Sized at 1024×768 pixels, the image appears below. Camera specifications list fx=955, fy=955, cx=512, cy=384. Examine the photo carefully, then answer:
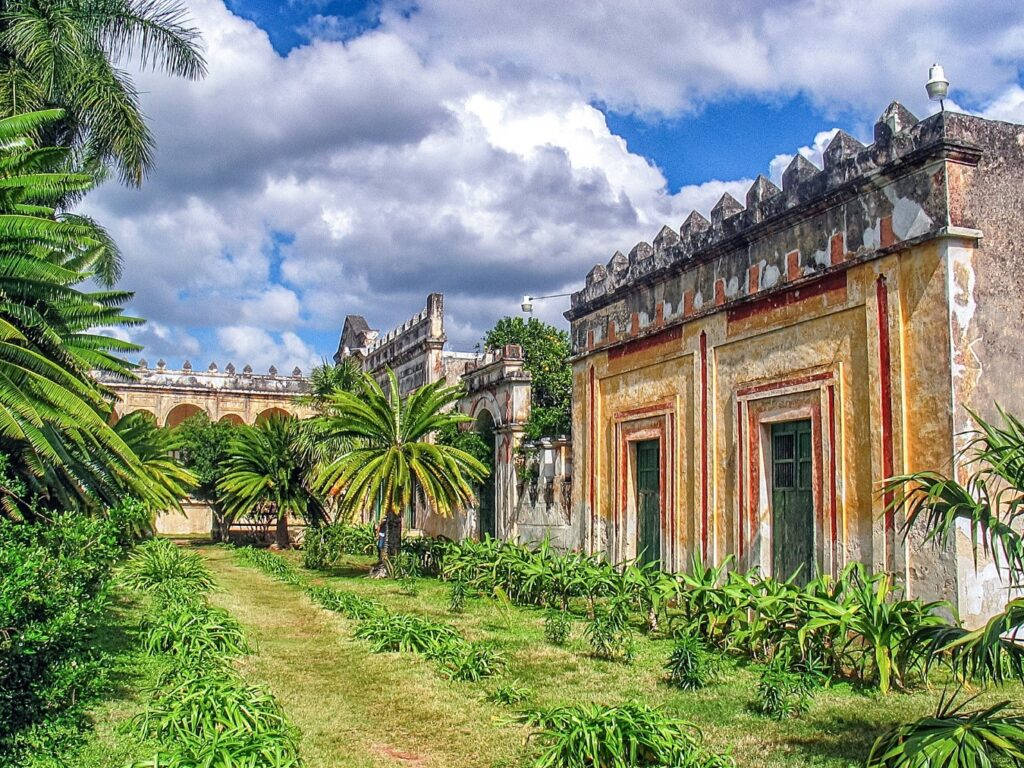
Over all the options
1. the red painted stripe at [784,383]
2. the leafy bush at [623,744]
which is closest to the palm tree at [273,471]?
the red painted stripe at [784,383]

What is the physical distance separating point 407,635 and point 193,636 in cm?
227

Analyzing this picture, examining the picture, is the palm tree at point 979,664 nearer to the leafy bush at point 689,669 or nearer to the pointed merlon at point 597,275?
the leafy bush at point 689,669

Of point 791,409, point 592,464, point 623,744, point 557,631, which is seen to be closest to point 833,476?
point 791,409

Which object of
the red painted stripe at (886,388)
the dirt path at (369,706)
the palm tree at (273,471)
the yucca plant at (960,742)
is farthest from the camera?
the palm tree at (273,471)

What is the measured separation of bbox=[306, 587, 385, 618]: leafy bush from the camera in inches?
514

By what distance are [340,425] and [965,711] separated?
13.3 m

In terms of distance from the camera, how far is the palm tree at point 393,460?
57.8ft

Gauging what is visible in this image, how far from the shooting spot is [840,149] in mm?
10695

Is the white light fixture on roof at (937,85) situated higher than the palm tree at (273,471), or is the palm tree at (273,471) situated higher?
the white light fixture on roof at (937,85)

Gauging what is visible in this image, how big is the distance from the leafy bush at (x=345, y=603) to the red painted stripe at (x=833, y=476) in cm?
597

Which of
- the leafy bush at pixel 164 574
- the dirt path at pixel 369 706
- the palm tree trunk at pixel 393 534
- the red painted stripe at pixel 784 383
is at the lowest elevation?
the dirt path at pixel 369 706

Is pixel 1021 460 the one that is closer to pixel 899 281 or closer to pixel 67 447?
pixel 899 281

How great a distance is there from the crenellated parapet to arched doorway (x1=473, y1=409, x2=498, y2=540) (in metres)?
8.90

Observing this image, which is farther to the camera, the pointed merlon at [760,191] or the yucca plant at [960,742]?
the pointed merlon at [760,191]
